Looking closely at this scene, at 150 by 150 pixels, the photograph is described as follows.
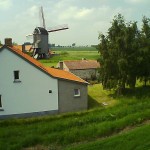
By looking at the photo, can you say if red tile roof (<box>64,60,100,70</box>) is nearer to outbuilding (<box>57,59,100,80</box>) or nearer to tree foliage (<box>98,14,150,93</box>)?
outbuilding (<box>57,59,100,80</box>)

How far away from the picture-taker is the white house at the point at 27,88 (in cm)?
3275

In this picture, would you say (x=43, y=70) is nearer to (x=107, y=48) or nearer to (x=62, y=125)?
(x=62, y=125)

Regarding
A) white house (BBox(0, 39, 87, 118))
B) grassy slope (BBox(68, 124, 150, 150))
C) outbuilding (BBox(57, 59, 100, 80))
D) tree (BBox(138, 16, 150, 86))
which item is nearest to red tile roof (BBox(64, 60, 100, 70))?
outbuilding (BBox(57, 59, 100, 80))

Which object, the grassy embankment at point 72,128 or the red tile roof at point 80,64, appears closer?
the grassy embankment at point 72,128

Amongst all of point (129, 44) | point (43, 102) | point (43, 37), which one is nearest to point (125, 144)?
point (43, 102)

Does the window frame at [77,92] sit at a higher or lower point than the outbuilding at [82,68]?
lower

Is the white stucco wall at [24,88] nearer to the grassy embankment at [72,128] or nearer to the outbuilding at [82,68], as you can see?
the grassy embankment at [72,128]

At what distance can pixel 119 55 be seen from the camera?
4047cm

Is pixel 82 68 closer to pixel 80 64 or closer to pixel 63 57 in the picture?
pixel 80 64

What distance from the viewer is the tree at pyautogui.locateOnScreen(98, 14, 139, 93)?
39938 millimetres

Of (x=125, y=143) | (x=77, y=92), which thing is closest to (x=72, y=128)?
(x=125, y=143)

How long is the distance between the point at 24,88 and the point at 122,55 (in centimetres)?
1333

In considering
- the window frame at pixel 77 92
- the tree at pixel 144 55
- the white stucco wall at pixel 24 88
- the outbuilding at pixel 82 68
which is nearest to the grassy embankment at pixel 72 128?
the white stucco wall at pixel 24 88

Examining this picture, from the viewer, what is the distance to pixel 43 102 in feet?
111
